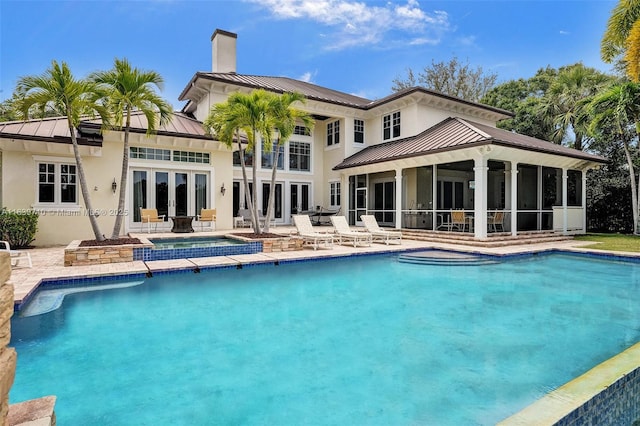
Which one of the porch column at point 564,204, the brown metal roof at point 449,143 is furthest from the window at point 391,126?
the porch column at point 564,204

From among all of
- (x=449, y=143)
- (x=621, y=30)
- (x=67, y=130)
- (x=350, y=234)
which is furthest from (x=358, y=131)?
(x=67, y=130)

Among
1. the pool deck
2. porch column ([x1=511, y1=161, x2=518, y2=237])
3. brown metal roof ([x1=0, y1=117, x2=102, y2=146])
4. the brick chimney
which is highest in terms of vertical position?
the brick chimney

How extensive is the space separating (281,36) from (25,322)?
1056 inches

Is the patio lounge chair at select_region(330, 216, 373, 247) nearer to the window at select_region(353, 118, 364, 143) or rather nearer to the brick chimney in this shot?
the window at select_region(353, 118, 364, 143)

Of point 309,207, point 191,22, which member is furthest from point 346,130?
point 191,22

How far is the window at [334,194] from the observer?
20.8 meters

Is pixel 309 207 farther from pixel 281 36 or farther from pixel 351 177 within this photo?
pixel 281 36

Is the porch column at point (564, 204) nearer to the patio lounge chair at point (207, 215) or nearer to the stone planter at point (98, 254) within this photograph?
the patio lounge chair at point (207, 215)

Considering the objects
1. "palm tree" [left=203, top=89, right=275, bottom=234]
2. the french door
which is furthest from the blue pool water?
the french door

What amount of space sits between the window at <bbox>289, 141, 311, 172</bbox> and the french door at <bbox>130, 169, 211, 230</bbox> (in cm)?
586

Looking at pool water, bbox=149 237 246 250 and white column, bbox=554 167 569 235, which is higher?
white column, bbox=554 167 569 235

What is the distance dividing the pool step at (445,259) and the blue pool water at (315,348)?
238 cm

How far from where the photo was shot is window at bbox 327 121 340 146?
21.1m

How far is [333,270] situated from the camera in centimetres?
969
